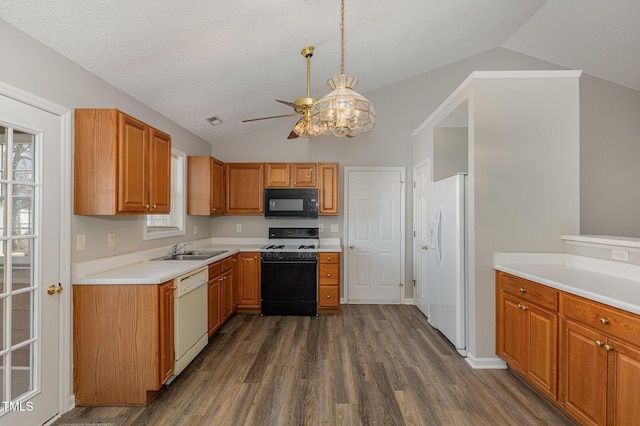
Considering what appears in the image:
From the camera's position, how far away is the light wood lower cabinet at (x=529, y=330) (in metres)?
2.09

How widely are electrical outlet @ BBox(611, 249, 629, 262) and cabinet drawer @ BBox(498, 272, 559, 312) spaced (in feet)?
1.85

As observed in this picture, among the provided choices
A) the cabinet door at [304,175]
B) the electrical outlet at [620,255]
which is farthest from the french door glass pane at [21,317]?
the electrical outlet at [620,255]

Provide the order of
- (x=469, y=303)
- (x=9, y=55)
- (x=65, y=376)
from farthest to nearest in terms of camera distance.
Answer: (x=469, y=303), (x=65, y=376), (x=9, y=55)

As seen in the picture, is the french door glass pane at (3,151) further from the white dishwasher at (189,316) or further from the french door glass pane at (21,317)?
the white dishwasher at (189,316)

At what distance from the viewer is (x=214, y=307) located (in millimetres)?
3373

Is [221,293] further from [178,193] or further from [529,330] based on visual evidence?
[529,330]

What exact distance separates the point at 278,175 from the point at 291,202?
0.45 meters

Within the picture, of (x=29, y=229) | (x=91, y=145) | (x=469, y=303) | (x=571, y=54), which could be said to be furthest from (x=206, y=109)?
(x=571, y=54)

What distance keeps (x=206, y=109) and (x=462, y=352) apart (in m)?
3.80

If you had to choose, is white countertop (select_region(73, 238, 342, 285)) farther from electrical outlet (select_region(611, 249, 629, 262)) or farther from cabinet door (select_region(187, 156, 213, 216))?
electrical outlet (select_region(611, 249, 629, 262))

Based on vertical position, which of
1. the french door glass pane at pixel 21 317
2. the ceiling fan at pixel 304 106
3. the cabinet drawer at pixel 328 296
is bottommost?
the cabinet drawer at pixel 328 296

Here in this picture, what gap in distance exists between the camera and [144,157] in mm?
2490

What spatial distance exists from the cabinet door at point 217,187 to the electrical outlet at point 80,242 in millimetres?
1893

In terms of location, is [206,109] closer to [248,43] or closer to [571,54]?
[248,43]
